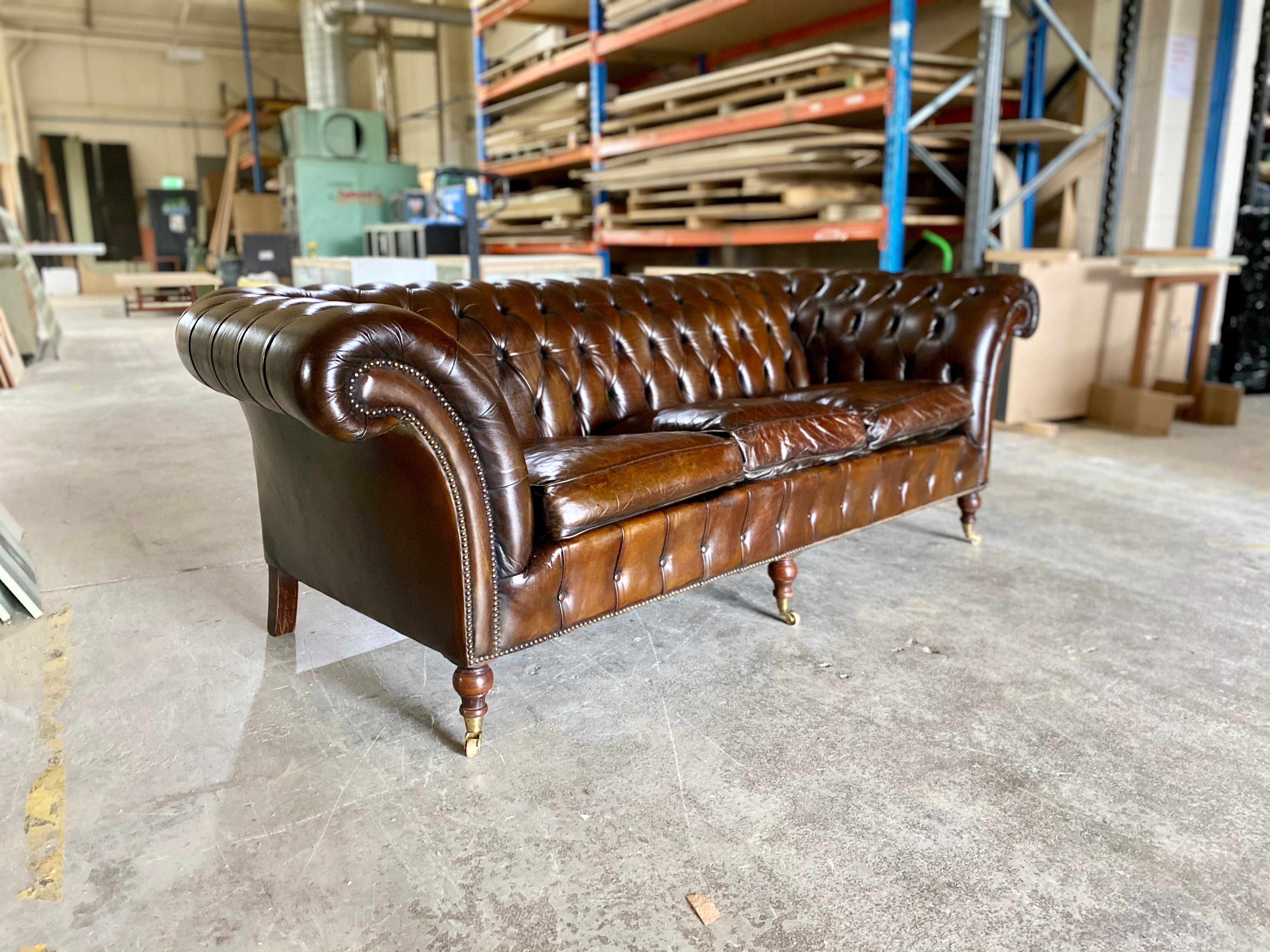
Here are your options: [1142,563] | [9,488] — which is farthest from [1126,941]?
[9,488]

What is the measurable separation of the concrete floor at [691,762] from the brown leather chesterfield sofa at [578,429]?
209 millimetres

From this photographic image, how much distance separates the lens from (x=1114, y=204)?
4.97 m

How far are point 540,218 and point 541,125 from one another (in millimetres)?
821

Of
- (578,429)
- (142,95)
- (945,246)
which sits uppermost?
(142,95)

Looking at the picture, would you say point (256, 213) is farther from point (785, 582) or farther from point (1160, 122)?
point (785, 582)

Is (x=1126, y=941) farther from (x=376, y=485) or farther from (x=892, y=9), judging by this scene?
(x=892, y=9)

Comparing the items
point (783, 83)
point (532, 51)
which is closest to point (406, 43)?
point (532, 51)

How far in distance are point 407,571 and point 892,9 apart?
12.2ft

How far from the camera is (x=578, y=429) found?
245 cm

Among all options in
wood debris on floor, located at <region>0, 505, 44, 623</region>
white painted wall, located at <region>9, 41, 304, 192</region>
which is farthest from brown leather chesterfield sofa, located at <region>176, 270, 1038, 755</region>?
white painted wall, located at <region>9, 41, 304, 192</region>

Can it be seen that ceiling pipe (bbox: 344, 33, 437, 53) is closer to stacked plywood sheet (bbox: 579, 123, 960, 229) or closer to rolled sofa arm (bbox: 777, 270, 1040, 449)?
stacked plywood sheet (bbox: 579, 123, 960, 229)

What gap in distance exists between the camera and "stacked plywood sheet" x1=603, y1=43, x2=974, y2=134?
4.43m

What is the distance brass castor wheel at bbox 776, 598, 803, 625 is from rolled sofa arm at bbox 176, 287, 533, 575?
0.83 m

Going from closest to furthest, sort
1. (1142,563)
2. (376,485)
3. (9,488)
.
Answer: (376,485) → (1142,563) → (9,488)
